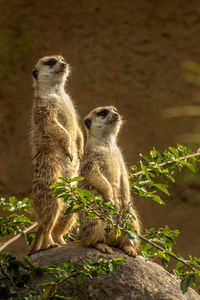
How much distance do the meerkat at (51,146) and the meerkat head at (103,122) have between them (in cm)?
16

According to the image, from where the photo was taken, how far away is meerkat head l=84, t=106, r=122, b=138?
117 inches

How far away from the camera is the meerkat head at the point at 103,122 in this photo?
9.78ft

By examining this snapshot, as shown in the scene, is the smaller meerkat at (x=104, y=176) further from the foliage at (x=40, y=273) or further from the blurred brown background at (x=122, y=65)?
the blurred brown background at (x=122, y=65)

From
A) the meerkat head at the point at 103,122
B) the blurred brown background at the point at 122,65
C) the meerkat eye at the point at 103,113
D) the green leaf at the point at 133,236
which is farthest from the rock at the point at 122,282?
the blurred brown background at the point at 122,65

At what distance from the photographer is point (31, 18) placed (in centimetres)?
561

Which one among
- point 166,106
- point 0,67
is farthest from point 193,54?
point 0,67

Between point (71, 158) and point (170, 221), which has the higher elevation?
point (71, 158)

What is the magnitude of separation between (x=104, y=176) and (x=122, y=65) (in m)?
3.11

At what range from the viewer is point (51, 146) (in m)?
3.04

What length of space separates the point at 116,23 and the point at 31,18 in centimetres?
93

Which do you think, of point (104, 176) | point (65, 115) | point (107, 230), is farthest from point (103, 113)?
point (107, 230)

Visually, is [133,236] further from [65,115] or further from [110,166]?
[65,115]

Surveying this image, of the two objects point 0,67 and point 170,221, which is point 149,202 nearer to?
point 170,221


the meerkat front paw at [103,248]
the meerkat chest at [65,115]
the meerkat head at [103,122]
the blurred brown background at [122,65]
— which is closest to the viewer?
the meerkat front paw at [103,248]
